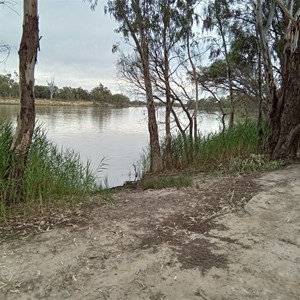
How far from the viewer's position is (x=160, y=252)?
2.34 m

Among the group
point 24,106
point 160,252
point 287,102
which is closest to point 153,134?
point 287,102

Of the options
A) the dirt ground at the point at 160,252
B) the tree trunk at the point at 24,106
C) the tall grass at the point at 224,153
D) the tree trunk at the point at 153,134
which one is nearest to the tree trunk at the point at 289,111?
the tall grass at the point at 224,153

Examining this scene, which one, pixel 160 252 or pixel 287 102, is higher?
pixel 287 102

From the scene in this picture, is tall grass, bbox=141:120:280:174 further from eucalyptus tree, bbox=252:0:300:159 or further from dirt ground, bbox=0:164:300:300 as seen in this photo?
dirt ground, bbox=0:164:300:300

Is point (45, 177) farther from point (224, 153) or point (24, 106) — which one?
point (224, 153)

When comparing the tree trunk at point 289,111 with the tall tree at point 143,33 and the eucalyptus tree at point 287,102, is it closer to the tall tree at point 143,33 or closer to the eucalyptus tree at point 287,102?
the eucalyptus tree at point 287,102

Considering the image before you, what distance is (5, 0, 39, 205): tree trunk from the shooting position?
312 cm

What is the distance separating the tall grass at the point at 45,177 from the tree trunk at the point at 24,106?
0.22ft

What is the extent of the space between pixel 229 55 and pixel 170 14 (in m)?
3.28

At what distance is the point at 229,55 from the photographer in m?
10.8

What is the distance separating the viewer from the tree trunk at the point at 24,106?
3121 millimetres

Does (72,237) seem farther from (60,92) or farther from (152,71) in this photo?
(60,92)

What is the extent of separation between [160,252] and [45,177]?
65.0 inches

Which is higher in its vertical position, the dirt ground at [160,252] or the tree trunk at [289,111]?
the tree trunk at [289,111]
